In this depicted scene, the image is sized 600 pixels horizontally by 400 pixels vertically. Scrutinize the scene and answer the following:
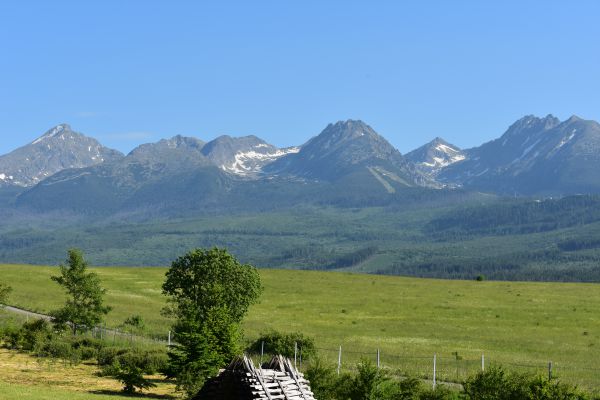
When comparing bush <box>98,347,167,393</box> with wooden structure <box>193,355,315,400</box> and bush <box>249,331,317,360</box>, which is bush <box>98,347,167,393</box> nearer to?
bush <box>249,331,317,360</box>

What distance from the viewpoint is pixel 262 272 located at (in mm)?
142250

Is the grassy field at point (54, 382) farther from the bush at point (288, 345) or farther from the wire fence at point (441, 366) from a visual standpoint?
the wire fence at point (441, 366)

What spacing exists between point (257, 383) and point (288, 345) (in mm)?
22525

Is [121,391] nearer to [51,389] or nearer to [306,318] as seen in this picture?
[51,389]

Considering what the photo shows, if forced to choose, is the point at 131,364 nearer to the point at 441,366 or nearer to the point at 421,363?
the point at 421,363

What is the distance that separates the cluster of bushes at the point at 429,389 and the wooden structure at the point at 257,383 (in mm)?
5457

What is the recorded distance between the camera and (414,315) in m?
92.9

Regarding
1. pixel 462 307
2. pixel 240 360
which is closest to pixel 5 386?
pixel 240 360

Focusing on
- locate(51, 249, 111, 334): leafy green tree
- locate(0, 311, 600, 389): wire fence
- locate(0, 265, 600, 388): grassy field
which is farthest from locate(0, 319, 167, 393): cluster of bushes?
locate(0, 265, 600, 388): grassy field

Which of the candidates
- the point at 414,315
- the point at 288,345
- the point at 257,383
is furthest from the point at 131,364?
the point at 414,315

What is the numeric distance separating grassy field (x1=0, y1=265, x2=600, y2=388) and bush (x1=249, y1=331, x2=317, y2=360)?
2681mm

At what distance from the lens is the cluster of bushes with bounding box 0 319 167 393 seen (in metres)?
47.7

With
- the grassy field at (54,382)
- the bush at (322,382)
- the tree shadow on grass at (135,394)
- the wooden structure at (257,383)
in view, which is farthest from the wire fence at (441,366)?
the wooden structure at (257,383)

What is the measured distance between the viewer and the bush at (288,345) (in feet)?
175
